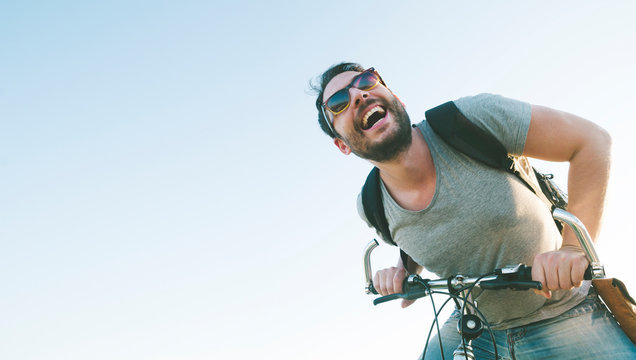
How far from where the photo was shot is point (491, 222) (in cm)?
267

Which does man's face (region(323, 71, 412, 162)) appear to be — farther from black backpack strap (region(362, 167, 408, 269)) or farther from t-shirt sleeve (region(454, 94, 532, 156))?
t-shirt sleeve (region(454, 94, 532, 156))

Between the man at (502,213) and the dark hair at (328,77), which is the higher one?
the dark hair at (328,77)

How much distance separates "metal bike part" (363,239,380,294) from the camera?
2793mm

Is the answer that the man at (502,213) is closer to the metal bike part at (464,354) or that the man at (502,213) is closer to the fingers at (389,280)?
the fingers at (389,280)

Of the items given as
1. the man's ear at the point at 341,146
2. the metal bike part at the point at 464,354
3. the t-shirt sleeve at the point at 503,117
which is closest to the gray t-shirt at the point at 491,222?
the t-shirt sleeve at the point at 503,117

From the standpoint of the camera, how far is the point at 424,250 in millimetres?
2922

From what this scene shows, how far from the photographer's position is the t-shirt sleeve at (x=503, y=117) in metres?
2.66

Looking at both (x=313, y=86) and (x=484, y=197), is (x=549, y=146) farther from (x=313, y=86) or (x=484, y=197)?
(x=313, y=86)

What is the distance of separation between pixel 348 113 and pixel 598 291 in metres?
2.02

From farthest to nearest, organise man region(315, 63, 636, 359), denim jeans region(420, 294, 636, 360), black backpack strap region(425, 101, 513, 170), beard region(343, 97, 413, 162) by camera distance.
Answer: beard region(343, 97, 413, 162) < black backpack strap region(425, 101, 513, 170) < man region(315, 63, 636, 359) < denim jeans region(420, 294, 636, 360)

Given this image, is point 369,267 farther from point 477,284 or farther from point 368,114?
point 368,114

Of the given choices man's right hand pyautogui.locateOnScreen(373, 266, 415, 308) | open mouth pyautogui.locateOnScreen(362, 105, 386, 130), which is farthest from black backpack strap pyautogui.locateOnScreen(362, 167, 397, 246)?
man's right hand pyautogui.locateOnScreen(373, 266, 415, 308)

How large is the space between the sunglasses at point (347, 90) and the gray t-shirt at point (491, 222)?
784 mm

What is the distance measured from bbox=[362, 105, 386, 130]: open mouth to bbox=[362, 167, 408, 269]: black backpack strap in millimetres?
394
